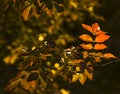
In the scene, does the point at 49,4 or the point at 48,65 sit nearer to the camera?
the point at 49,4

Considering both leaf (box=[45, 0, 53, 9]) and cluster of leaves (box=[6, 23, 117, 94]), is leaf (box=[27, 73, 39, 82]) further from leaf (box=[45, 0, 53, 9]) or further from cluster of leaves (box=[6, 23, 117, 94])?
leaf (box=[45, 0, 53, 9])

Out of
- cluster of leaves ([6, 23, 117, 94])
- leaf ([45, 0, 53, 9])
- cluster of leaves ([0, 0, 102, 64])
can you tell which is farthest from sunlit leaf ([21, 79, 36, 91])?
cluster of leaves ([0, 0, 102, 64])

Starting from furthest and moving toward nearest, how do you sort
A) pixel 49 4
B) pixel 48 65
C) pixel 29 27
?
pixel 29 27, pixel 48 65, pixel 49 4

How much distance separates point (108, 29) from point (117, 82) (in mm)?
1559

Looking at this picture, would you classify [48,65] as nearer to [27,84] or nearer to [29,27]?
[27,84]

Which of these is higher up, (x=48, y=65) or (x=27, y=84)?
(x=48, y=65)

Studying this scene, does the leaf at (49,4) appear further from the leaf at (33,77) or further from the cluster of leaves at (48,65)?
the leaf at (33,77)

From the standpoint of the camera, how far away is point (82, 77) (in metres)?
2.68

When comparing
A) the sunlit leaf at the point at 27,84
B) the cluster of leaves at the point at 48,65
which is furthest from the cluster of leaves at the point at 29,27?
the sunlit leaf at the point at 27,84

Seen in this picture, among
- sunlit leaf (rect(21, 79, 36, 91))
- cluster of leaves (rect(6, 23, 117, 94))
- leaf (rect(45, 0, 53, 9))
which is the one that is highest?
leaf (rect(45, 0, 53, 9))

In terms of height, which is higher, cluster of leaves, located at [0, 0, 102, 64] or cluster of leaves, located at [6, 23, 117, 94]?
cluster of leaves, located at [0, 0, 102, 64]

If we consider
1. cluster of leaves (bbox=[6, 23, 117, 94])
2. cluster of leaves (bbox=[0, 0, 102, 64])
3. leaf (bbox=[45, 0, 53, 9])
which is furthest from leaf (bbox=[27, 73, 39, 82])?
cluster of leaves (bbox=[0, 0, 102, 64])

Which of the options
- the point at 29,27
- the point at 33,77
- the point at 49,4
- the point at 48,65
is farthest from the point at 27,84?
the point at 29,27

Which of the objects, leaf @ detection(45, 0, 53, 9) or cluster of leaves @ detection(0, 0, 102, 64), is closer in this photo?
leaf @ detection(45, 0, 53, 9)
